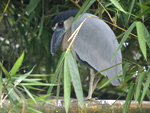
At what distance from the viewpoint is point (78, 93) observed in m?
0.93

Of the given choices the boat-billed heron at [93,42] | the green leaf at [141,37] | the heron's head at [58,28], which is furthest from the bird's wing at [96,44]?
the green leaf at [141,37]

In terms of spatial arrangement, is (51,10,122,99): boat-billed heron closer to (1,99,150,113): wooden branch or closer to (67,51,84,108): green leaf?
(1,99,150,113): wooden branch

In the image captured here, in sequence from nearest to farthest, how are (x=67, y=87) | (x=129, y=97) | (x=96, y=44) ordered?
(x=67, y=87) < (x=129, y=97) < (x=96, y=44)

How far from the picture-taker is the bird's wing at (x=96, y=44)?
1.74 meters

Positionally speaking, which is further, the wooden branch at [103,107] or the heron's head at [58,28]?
the heron's head at [58,28]

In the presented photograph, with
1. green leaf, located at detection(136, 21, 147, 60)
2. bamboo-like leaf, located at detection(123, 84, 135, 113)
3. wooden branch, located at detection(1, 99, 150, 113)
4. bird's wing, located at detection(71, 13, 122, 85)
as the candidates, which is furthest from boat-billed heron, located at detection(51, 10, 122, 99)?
green leaf, located at detection(136, 21, 147, 60)

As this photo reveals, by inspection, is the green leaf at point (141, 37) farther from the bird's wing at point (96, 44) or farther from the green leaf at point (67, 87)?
the bird's wing at point (96, 44)

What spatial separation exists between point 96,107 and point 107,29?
63 centimetres

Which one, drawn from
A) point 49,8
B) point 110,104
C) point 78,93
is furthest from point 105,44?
point 78,93

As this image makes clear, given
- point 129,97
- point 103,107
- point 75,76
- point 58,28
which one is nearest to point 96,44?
point 58,28

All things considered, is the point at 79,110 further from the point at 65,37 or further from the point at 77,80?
the point at 65,37

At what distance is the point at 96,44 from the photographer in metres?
1.80

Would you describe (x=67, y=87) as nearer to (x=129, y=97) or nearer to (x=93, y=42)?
(x=129, y=97)

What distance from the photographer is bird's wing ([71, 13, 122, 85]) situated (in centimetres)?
174
